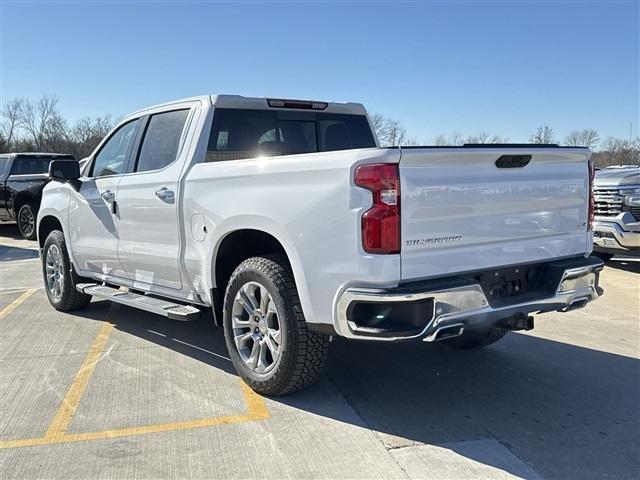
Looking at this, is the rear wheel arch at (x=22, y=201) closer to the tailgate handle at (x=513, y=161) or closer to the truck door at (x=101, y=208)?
the truck door at (x=101, y=208)

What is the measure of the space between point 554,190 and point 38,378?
3.99 metres

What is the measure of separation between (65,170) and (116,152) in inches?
22.0

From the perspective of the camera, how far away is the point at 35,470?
308cm

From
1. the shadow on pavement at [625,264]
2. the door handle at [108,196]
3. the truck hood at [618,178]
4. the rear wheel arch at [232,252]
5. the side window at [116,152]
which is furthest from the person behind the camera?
the shadow on pavement at [625,264]

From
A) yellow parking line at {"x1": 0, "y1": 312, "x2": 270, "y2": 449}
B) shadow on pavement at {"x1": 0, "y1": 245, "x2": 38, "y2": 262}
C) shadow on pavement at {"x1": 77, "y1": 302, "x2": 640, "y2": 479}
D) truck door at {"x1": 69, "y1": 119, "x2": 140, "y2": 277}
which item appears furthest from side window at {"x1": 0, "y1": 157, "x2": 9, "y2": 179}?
yellow parking line at {"x1": 0, "y1": 312, "x2": 270, "y2": 449}

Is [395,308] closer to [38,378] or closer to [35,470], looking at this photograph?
[35,470]

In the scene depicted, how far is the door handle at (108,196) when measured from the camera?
5.31 meters

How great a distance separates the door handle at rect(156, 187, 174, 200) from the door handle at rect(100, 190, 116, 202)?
0.85 m

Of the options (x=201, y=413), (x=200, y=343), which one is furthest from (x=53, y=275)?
(x=201, y=413)

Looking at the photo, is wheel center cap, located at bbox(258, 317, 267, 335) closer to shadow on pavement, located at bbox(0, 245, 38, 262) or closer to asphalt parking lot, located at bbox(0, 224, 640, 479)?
asphalt parking lot, located at bbox(0, 224, 640, 479)

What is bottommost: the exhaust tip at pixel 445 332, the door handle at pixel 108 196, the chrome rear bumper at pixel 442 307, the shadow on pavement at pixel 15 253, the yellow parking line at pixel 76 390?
the shadow on pavement at pixel 15 253

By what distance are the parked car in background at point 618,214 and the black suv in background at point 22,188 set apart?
11.3 metres

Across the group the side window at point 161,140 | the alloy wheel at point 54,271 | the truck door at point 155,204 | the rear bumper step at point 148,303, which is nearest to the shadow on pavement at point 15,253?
the alloy wheel at point 54,271

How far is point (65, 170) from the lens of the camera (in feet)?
18.8
